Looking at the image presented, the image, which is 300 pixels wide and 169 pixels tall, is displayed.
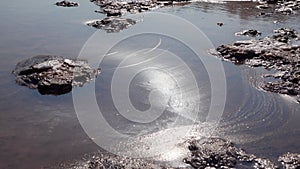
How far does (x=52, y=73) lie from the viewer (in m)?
8.70

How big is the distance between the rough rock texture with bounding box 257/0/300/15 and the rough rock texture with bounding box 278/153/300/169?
32.2 feet

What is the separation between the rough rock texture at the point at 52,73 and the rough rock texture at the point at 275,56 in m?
3.82

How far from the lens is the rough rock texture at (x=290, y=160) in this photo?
5937mm

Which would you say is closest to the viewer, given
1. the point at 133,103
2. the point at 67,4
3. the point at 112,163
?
the point at 112,163

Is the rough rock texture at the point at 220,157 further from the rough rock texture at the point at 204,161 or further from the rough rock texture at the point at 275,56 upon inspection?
the rough rock texture at the point at 275,56

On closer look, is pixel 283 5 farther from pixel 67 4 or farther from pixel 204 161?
pixel 204 161

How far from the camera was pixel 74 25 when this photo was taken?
42.3 ft

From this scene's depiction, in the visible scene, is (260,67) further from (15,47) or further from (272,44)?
(15,47)

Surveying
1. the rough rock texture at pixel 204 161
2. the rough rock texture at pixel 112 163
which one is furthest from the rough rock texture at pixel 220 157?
the rough rock texture at pixel 112 163

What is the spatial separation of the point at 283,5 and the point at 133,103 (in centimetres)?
1064

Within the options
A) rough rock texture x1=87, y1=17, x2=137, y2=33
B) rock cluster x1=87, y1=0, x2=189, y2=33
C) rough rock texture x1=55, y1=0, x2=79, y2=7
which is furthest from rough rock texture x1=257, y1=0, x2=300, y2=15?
rough rock texture x1=55, y1=0, x2=79, y2=7

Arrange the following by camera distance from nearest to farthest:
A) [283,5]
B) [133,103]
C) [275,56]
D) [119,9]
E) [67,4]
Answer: [133,103] → [275,56] → [119,9] → [67,4] → [283,5]

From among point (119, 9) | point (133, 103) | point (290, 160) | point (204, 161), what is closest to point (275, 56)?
point (133, 103)

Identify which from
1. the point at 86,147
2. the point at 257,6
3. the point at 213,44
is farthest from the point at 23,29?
the point at 257,6
